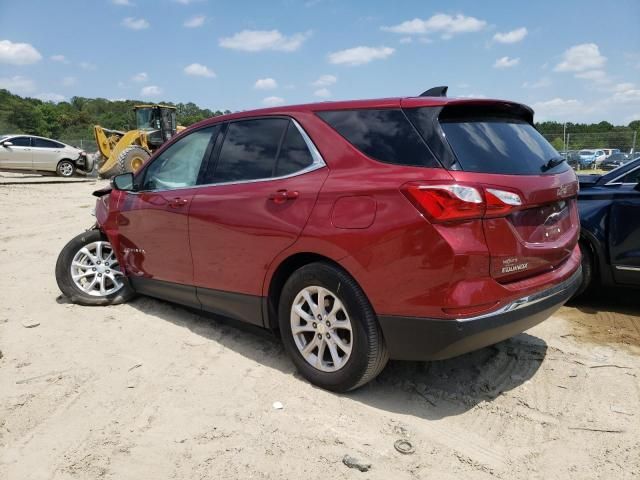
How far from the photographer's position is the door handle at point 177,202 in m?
4.15

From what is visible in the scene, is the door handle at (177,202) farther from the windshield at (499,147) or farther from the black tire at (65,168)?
the black tire at (65,168)

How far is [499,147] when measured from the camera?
3064 mm

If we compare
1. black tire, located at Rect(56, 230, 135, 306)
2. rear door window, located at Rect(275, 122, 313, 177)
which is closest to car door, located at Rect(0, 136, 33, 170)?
black tire, located at Rect(56, 230, 135, 306)

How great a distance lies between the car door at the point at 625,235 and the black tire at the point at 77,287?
14.8 feet

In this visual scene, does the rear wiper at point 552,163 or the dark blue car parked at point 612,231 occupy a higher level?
the rear wiper at point 552,163

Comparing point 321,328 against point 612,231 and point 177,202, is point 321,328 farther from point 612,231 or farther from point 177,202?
point 612,231

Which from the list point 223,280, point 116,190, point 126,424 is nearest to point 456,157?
point 223,280

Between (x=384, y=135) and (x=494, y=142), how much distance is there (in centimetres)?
64

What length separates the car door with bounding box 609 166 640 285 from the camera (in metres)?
4.67

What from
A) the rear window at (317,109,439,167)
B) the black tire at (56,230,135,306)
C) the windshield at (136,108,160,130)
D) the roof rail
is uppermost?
the windshield at (136,108,160,130)

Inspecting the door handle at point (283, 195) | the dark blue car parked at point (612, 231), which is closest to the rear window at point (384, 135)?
the door handle at point (283, 195)

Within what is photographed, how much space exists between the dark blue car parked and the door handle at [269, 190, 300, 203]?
305cm

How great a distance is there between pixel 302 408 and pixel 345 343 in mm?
463

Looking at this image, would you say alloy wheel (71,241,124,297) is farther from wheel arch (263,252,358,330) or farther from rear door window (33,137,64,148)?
rear door window (33,137,64,148)
